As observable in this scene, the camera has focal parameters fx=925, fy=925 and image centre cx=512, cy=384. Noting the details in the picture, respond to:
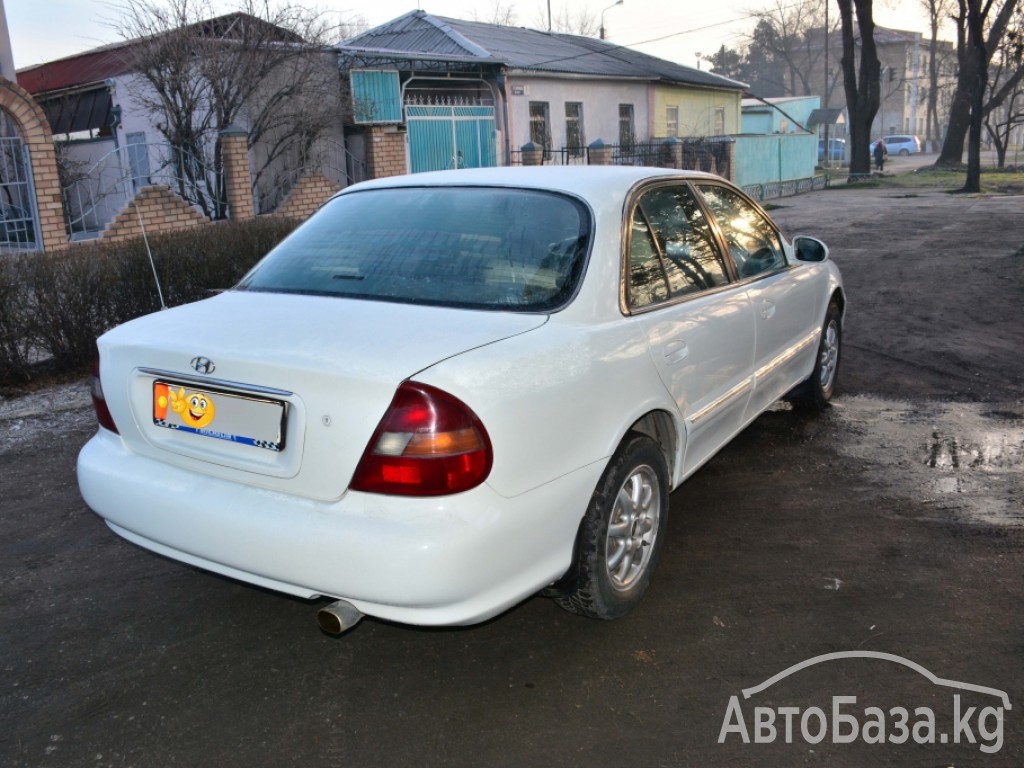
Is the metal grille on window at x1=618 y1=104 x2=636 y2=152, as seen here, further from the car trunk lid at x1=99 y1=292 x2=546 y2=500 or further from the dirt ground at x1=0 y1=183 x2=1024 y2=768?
the car trunk lid at x1=99 y1=292 x2=546 y2=500

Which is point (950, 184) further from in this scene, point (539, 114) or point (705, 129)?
point (539, 114)

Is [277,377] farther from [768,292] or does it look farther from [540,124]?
[540,124]

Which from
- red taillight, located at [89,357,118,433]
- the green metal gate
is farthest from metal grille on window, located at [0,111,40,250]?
red taillight, located at [89,357,118,433]

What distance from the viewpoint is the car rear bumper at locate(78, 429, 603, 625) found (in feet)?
8.53

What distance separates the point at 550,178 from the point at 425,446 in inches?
63.8

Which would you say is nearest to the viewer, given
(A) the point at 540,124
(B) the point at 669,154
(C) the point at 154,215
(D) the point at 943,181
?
(C) the point at 154,215

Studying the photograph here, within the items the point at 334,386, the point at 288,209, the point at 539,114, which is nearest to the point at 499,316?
the point at 334,386

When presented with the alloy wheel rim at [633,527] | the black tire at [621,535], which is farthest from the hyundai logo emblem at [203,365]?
the alloy wheel rim at [633,527]

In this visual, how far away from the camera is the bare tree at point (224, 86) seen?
15.5 m

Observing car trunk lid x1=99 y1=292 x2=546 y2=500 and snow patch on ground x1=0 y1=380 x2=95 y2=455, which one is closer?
car trunk lid x1=99 y1=292 x2=546 y2=500

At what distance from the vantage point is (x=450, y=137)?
22469 mm

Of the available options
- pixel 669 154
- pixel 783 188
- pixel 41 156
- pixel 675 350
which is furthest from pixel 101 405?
pixel 783 188

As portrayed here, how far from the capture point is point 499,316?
309cm

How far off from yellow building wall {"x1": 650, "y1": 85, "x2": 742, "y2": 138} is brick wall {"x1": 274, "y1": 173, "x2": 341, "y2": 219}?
18812 millimetres
